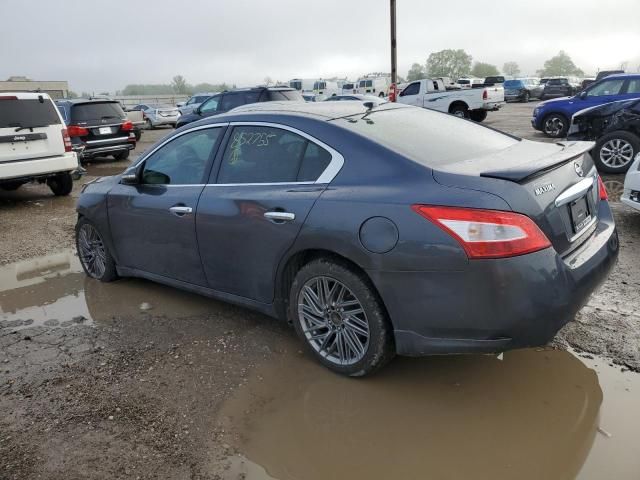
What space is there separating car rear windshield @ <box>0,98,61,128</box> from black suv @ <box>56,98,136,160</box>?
4.13 metres

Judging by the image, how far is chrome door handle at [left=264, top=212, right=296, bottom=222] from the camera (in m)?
3.22

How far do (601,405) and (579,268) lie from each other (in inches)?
30.2

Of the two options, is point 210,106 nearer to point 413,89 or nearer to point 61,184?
point 61,184

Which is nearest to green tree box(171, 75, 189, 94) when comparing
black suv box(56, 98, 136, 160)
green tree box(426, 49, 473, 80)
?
green tree box(426, 49, 473, 80)

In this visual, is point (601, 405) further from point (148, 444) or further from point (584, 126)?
point (584, 126)

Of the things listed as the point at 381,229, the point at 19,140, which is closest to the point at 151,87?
the point at 19,140

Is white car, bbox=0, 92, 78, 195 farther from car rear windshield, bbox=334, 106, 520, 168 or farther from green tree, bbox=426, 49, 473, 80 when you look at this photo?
green tree, bbox=426, 49, 473, 80

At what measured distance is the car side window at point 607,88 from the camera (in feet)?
43.7

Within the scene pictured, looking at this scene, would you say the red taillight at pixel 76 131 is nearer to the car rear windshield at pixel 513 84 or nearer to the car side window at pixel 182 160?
the car side window at pixel 182 160

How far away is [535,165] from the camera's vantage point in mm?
2871

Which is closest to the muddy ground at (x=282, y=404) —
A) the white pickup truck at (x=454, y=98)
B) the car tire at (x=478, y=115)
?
Result: the white pickup truck at (x=454, y=98)

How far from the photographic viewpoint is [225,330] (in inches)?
157

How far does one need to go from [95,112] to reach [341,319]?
493 inches

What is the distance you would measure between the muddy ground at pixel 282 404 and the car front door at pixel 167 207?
1.52 feet
